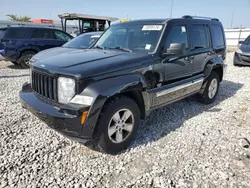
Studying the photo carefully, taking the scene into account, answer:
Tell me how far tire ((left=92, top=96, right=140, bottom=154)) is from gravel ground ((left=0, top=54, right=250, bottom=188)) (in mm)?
155

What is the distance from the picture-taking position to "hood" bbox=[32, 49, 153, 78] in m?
2.70

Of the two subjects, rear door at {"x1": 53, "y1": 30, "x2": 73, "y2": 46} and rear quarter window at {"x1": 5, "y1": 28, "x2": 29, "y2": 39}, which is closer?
rear quarter window at {"x1": 5, "y1": 28, "x2": 29, "y2": 39}

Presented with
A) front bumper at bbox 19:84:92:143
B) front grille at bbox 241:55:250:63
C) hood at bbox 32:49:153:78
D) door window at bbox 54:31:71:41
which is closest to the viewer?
front bumper at bbox 19:84:92:143

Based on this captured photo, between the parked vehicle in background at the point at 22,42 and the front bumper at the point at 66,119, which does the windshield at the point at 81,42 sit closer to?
the parked vehicle in background at the point at 22,42

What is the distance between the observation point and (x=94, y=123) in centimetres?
267

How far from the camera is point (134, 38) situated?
3.81 m

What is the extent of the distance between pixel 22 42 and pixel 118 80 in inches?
304

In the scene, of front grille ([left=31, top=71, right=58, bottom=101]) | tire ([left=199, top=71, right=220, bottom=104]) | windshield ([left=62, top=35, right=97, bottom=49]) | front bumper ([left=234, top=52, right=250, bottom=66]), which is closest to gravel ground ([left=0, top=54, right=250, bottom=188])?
tire ([left=199, top=71, right=220, bottom=104])

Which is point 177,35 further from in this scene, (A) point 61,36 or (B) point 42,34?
(A) point 61,36

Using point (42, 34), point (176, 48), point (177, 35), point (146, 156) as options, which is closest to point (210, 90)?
point (177, 35)

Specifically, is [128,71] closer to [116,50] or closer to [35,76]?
[116,50]

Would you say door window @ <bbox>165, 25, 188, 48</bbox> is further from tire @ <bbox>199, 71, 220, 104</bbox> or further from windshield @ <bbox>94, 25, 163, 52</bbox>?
tire @ <bbox>199, 71, 220, 104</bbox>

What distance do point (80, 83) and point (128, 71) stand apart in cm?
77

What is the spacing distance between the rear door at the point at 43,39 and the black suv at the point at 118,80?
6132 mm
